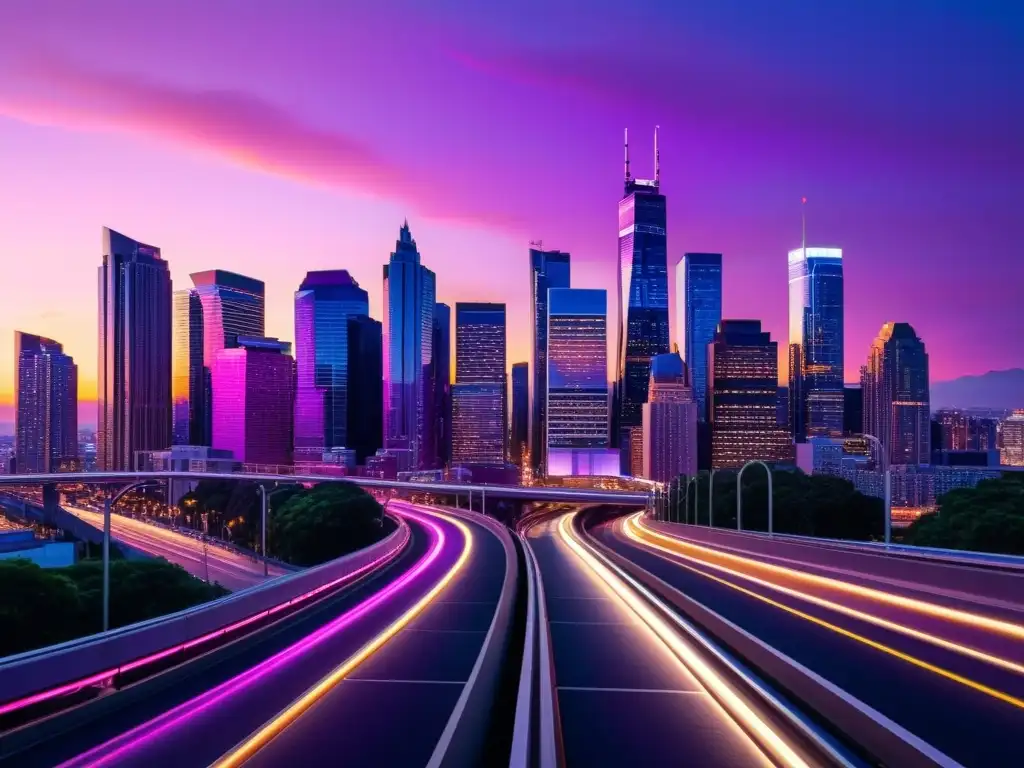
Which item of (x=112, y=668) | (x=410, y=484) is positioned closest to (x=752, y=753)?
(x=112, y=668)

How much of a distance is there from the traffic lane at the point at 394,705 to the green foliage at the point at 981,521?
4286 cm

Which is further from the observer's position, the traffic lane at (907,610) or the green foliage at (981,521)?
the green foliage at (981,521)

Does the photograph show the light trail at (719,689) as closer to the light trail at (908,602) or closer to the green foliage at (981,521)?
the light trail at (908,602)

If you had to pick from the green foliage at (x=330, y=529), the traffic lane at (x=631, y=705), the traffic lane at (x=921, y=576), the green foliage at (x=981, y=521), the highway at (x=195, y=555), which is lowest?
the highway at (x=195, y=555)

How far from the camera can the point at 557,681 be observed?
12367 mm

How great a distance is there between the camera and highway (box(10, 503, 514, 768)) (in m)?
8.61

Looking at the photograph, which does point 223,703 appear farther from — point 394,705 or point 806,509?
point 806,509

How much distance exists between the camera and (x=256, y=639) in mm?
14781

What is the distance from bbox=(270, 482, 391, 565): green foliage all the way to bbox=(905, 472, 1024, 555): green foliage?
139 feet

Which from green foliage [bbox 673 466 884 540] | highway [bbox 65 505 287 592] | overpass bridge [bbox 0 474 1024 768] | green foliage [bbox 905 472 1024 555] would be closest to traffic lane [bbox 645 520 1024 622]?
overpass bridge [bbox 0 474 1024 768]

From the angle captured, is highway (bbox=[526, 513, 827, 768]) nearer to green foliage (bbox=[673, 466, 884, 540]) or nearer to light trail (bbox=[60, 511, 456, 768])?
light trail (bbox=[60, 511, 456, 768])

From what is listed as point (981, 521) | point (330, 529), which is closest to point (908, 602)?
point (981, 521)

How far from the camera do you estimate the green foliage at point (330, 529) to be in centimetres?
7762

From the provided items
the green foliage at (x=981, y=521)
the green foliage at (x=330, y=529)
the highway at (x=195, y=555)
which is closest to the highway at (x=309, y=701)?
the green foliage at (x=981, y=521)
